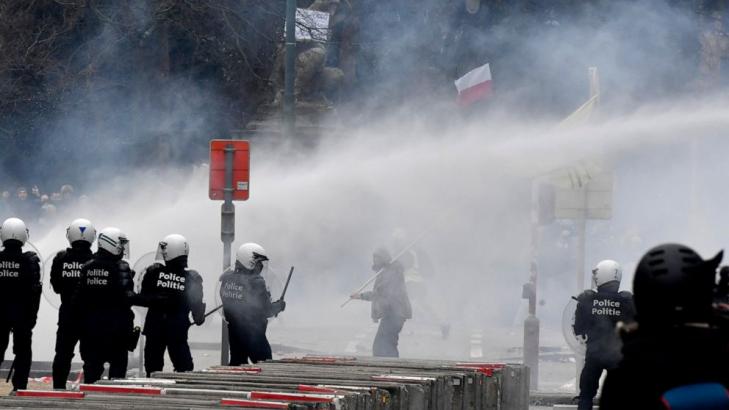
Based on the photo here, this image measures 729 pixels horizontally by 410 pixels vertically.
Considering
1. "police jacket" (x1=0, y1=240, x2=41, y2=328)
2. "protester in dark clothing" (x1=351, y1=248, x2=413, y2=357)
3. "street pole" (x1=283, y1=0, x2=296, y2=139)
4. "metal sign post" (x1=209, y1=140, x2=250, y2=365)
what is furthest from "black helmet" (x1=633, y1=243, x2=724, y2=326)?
"street pole" (x1=283, y1=0, x2=296, y2=139)

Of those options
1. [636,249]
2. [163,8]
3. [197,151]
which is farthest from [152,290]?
[197,151]

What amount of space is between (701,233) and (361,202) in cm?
1266

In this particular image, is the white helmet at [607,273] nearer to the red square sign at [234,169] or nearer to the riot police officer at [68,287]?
the riot police officer at [68,287]

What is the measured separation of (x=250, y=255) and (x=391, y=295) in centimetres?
406

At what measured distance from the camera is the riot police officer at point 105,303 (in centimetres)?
1138

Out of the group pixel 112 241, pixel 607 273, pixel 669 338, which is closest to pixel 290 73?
pixel 112 241

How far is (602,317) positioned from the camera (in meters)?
11.5

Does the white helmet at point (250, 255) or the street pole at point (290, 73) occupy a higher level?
the street pole at point (290, 73)

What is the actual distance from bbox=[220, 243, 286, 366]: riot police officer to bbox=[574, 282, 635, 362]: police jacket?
232cm

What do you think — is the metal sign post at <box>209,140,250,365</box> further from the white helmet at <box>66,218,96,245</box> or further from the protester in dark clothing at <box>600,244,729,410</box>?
the protester in dark clothing at <box>600,244,729,410</box>

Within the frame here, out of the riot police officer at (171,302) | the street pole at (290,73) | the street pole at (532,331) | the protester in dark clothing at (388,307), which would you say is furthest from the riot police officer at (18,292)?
the street pole at (290,73)

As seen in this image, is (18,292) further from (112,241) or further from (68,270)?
(112,241)

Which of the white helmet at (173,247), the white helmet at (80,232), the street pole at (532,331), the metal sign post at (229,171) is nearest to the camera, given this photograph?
the white helmet at (173,247)

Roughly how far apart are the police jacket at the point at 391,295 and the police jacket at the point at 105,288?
4.76 meters
